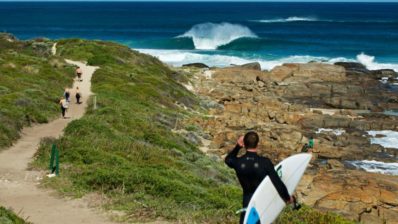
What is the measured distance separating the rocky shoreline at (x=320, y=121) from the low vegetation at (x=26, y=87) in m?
7.86

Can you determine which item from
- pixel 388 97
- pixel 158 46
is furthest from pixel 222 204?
pixel 158 46

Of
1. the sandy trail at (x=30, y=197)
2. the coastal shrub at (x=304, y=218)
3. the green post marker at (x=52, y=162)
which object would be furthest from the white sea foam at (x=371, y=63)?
the coastal shrub at (x=304, y=218)

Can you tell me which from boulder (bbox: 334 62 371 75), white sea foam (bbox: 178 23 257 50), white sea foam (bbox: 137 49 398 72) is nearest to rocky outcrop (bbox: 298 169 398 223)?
boulder (bbox: 334 62 371 75)

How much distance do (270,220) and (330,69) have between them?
49398mm

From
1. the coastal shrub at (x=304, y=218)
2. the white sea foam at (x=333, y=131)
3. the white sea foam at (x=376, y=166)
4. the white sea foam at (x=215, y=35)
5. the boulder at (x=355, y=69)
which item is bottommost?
the white sea foam at (x=376, y=166)

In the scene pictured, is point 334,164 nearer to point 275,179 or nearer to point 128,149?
point 128,149

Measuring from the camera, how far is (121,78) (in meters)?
39.5

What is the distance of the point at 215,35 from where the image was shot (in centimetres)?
10788

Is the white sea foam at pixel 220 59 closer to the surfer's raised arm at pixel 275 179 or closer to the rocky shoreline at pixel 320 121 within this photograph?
the rocky shoreline at pixel 320 121

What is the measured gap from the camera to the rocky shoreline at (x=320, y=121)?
1912 centimetres

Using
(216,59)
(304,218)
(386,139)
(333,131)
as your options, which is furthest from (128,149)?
(216,59)

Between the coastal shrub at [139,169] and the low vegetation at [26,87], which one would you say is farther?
the low vegetation at [26,87]

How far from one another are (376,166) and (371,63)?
1920 inches

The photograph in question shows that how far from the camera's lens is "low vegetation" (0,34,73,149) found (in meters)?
20.9
